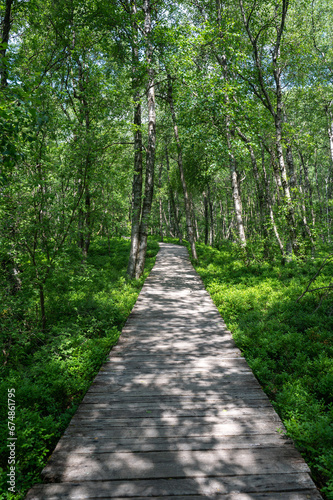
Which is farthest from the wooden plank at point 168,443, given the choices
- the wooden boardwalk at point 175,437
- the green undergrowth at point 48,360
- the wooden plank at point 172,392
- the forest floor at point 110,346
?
the wooden plank at point 172,392

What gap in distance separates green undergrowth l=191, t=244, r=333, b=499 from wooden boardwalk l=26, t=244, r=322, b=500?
0.22 metres

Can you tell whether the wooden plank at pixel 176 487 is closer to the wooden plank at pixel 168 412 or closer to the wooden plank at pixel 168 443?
the wooden plank at pixel 168 443

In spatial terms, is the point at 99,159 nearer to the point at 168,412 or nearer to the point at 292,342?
the point at 292,342

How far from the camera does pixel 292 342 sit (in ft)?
18.4

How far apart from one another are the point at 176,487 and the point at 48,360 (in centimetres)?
335

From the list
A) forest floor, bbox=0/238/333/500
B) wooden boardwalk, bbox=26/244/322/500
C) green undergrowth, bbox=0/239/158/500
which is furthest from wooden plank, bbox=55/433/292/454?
green undergrowth, bbox=0/239/158/500

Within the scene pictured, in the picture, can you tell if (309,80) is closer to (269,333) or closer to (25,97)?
(269,333)

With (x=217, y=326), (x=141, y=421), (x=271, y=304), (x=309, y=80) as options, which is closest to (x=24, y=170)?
(x=141, y=421)

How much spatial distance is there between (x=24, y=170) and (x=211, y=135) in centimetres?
969

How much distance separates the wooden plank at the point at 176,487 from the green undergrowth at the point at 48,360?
0.34 m

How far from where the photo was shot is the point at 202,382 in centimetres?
452

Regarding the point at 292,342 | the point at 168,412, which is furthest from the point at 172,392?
the point at 292,342

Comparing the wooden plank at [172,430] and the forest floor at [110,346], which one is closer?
the forest floor at [110,346]

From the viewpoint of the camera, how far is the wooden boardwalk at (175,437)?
2.68m
